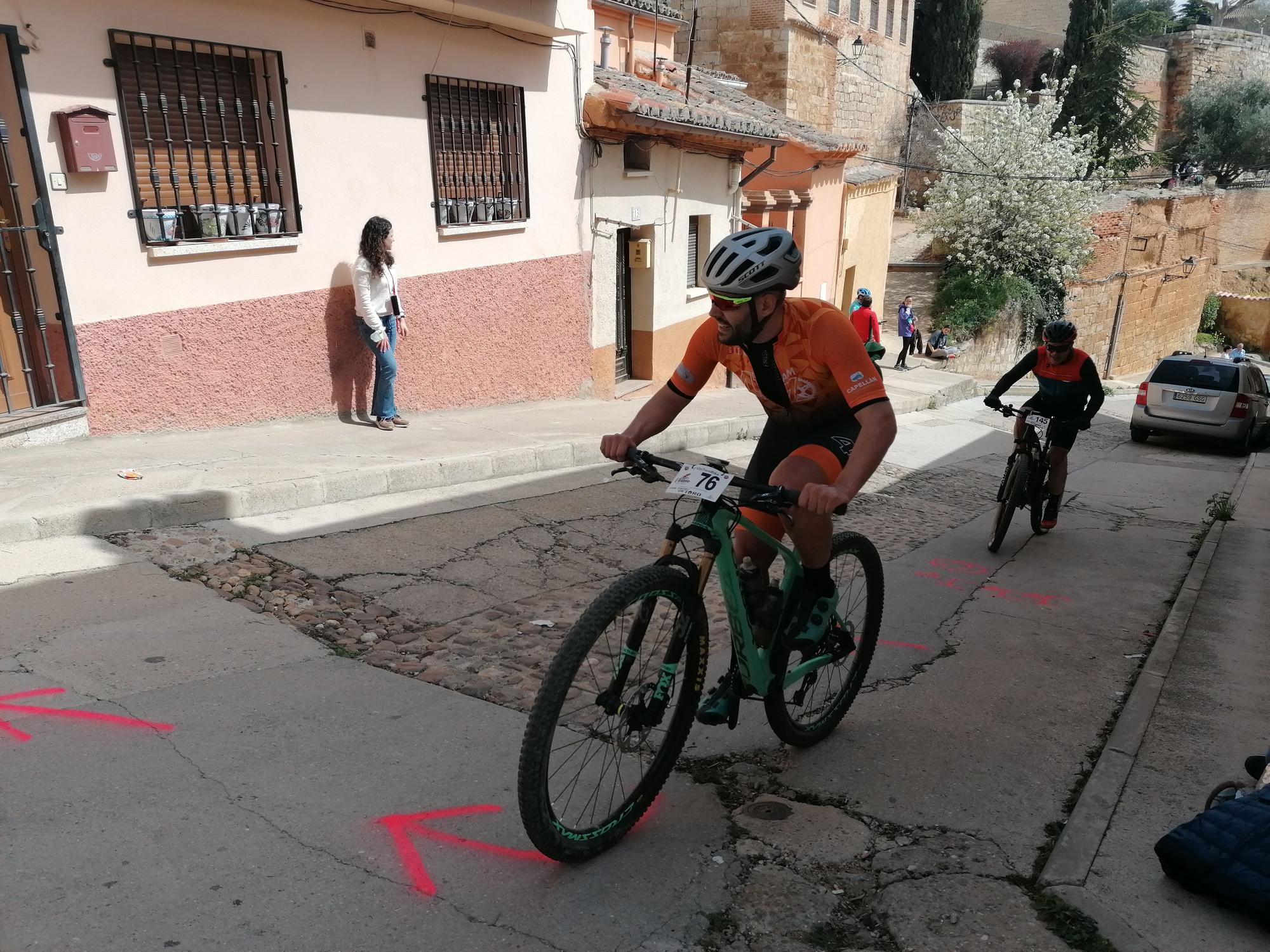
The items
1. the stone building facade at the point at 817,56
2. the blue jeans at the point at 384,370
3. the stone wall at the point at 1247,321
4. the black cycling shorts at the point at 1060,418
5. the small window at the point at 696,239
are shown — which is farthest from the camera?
the stone wall at the point at 1247,321

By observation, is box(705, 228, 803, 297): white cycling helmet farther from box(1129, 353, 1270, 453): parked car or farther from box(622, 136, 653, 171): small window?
box(1129, 353, 1270, 453): parked car

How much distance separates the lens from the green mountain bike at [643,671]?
2623 mm

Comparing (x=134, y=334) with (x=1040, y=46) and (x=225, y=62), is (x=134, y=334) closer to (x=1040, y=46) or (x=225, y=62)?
(x=225, y=62)

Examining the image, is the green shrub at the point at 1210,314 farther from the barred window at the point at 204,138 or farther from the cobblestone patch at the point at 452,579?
the barred window at the point at 204,138

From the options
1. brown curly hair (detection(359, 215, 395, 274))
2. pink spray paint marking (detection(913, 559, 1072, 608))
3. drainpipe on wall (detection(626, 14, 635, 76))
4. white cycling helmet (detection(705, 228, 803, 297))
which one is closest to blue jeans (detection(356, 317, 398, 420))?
brown curly hair (detection(359, 215, 395, 274))

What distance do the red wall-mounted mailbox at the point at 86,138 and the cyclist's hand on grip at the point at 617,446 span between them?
5.14 meters

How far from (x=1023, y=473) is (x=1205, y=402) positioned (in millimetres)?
9589

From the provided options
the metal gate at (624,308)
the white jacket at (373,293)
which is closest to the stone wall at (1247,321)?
the metal gate at (624,308)

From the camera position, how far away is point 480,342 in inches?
402

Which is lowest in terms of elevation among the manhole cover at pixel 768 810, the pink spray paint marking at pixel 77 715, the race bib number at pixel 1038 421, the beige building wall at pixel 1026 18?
the manhole cover at pixel 768 810

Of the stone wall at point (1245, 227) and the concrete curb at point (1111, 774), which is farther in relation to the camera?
the stone wall at point (1245, 227)

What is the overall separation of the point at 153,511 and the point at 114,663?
1.71m

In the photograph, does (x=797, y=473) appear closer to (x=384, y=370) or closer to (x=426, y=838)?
(x=426, y=838)

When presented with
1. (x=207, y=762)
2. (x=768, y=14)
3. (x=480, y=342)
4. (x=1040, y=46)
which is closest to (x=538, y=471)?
(x=480, y=342)
